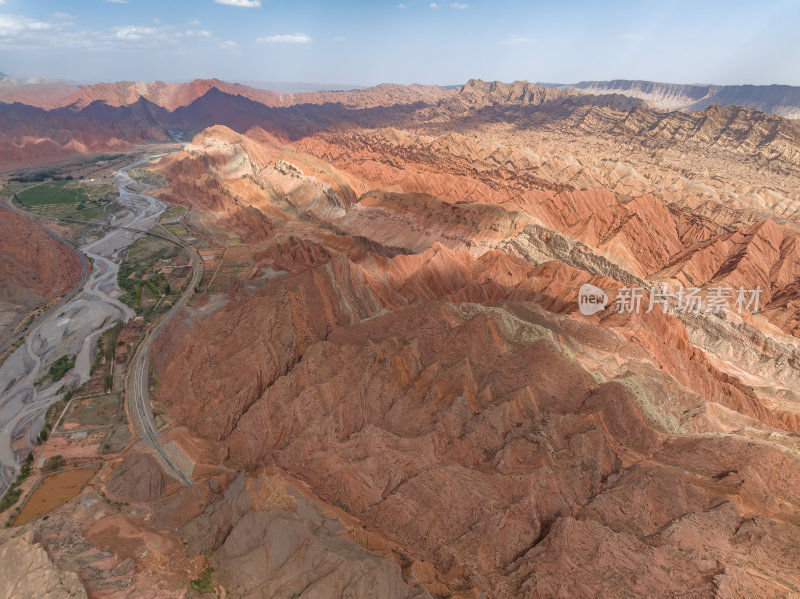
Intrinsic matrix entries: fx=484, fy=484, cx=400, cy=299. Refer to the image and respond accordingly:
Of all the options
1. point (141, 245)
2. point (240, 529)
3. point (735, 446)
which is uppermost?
point (735, 446)

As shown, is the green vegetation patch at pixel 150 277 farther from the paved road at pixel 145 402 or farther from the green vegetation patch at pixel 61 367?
the green vegetation patch at pixel 61 367

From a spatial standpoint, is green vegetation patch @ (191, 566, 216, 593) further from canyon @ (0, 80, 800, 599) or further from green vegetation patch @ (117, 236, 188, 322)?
green vegetation patch @ (117, 236, 188, 322)

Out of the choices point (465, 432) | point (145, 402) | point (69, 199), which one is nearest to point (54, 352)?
point (145, 402)

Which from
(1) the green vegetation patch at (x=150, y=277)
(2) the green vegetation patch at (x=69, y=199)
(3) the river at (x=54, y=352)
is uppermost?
(2) the green vegetation patch at (x=69, y=199)

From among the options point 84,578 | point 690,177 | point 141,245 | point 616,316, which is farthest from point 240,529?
point 690,177

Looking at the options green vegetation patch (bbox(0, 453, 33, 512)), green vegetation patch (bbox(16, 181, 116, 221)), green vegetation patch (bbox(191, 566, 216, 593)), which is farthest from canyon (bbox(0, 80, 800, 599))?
green vegetation patch (bbox(16, 181, 116, 221))

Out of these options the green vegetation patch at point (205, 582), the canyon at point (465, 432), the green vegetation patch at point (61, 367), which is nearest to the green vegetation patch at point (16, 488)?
the canyon at point (465, 432)

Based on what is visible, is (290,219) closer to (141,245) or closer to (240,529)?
(141,245)

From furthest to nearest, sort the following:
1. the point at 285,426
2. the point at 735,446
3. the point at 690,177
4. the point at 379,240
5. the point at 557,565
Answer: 1. the point at 690,177
2. the point at 379,240
3. the point at 285,426
4. the point at 735,446
5. the point at 557,565
